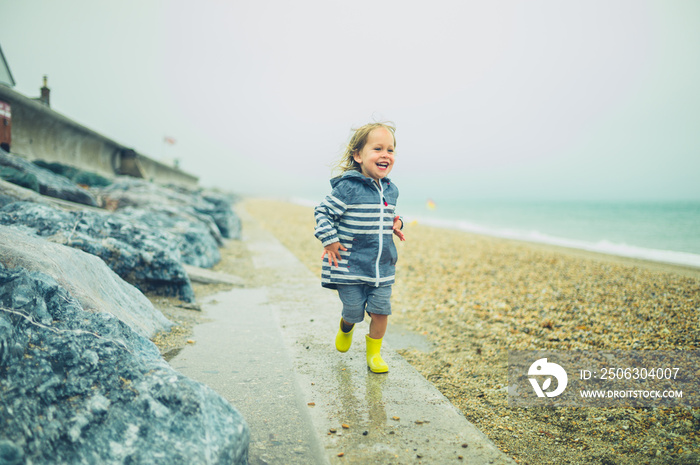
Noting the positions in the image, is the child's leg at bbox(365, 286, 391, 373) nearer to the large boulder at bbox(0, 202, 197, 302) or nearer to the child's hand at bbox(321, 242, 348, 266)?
the child's hand at bbox(321, 242, 348, 266)

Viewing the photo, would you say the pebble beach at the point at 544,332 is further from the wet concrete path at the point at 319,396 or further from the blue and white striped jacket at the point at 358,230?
the blue and white striped jacket at the point at 358,230

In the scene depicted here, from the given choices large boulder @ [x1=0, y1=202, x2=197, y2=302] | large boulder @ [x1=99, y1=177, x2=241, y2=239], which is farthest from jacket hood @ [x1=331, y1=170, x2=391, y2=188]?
large boulder @ [x1=99, y1=177, x2=241, y2=239]

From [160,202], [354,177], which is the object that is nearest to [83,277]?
[354,177]

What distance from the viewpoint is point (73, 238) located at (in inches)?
115

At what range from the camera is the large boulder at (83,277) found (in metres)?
1.81

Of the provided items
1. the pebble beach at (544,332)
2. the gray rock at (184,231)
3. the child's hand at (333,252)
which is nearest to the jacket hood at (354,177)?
the child's hand at (333,252)

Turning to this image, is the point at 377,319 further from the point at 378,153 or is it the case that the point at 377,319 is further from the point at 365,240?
the point at 378,153

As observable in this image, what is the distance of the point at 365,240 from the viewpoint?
2484 millimetres

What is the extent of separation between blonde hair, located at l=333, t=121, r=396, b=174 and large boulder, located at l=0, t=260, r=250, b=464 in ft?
5.85

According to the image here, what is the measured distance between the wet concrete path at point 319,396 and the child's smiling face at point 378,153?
130 centimetres

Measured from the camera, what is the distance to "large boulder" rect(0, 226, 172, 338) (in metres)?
1.81

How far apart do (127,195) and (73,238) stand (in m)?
3.84

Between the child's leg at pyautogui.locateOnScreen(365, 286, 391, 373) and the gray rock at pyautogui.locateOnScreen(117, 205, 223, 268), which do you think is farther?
the gray rock at pyautogui.locateOnScreen(117, 205, 223, 268)

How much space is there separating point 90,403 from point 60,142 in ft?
37.1
